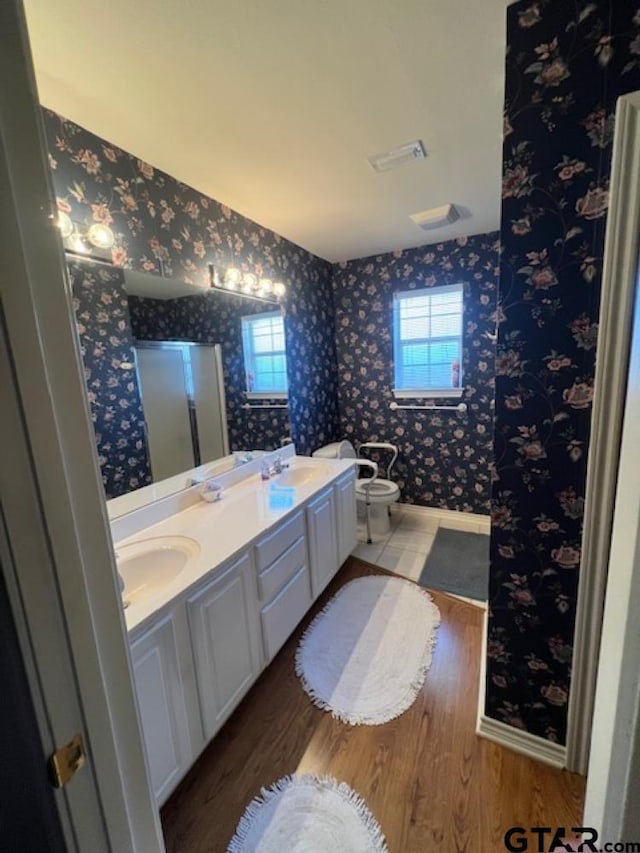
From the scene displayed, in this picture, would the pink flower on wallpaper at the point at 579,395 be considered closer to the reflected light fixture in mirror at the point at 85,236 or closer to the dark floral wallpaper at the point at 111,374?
the dark floral wallpaper at the point at 111,374

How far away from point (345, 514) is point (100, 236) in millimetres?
2099

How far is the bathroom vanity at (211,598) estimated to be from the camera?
114 cm

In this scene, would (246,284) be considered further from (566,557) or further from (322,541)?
(566,557)

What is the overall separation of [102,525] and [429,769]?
1583 mm

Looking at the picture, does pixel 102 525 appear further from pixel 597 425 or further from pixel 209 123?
pixel 209 123

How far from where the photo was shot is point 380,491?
124 inches

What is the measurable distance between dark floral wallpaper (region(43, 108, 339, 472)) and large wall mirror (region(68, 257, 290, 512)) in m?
0.08

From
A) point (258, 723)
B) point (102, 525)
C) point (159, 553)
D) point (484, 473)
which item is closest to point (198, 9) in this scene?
point (102, 525)

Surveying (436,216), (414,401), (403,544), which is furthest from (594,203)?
(403,544)

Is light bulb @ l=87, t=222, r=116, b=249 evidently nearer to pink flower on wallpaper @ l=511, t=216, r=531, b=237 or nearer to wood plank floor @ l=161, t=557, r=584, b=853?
pink flower on wallpaper @ l=511, t=216, r=531, b=237

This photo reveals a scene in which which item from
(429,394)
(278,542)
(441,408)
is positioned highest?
(429,394)

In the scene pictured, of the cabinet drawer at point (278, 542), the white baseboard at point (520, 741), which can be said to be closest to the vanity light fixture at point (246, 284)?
the cabinet drawer at point (278, 542)

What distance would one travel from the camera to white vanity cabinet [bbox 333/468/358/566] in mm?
2424

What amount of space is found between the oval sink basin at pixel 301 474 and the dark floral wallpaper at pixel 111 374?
975 millimetres
